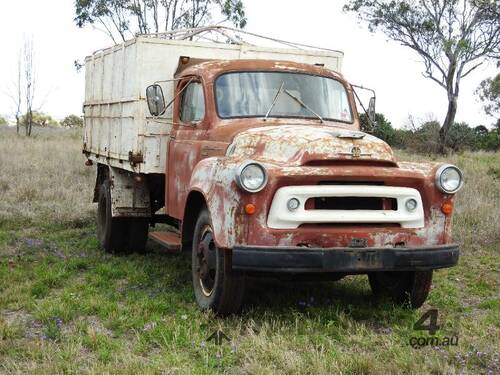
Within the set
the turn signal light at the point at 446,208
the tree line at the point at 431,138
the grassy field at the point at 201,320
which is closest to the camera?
the grassy field at the point at 201,320

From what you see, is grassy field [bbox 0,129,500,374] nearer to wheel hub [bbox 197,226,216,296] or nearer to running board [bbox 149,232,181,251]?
wheel hub [bbox 197,226,216,296]

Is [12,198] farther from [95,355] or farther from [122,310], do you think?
[95,355]

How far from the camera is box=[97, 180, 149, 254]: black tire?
8.63m

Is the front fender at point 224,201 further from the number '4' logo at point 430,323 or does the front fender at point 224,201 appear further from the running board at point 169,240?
the number '4' logo at point 430,323

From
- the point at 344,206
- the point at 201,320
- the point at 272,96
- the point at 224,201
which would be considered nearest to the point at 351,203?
the point at 344,206

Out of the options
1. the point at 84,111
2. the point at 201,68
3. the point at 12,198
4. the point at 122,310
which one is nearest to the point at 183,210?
the point at 122,310

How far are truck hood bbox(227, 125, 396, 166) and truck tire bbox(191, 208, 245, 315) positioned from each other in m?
0.68

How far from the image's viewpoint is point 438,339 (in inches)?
196

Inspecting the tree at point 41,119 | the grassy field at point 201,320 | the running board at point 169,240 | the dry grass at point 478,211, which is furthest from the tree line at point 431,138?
the tree at point 41,119

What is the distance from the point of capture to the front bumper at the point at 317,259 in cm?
486

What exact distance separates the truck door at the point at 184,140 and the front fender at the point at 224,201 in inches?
33.9

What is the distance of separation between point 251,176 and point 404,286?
2.02 m

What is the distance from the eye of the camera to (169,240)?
6.92 m

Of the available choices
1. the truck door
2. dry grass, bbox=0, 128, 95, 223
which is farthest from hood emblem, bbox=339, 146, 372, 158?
dry grass, bbox=0, 128, 95, 223
